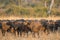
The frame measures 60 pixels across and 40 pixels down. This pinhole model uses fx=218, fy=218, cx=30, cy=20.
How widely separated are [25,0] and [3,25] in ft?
94.4

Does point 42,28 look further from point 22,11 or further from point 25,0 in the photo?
point 25,0

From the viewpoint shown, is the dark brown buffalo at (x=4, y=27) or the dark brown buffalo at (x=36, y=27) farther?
the dark brown buffalo at (x=36, y=27)

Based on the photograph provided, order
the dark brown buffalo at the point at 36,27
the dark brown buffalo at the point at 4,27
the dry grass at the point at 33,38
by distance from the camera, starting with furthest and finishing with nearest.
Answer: the dark brown buffalo at the point at 36,27, the dark brown buffalo at the point at 4,27, the dry grass at the point at 33,38

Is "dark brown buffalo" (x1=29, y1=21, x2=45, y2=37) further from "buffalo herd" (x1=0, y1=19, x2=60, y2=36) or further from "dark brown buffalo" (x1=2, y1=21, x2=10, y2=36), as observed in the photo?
"dark brown buffalo" (x1=2, y1=21, x2=10, y2=36)

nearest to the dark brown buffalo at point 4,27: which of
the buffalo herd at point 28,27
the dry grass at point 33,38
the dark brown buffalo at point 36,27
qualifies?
the buffalo herd at point 28,27

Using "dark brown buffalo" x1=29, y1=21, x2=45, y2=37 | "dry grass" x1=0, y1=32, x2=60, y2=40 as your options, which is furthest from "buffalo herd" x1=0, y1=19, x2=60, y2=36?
"dry grass" x1=0, y1=32, x2=60, y2=40

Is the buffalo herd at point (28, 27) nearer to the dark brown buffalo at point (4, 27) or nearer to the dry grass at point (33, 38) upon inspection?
the dark brown buffalo at point (4, 27)

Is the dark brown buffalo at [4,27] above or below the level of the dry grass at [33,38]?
above

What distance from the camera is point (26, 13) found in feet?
83.9

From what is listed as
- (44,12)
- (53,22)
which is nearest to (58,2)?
(44,12)

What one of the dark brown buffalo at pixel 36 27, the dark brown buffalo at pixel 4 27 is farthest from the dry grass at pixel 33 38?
the dark brown buffalo at pixel 36 27

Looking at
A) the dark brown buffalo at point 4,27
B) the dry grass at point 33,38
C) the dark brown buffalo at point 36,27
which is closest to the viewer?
the dry grass at point 33,38

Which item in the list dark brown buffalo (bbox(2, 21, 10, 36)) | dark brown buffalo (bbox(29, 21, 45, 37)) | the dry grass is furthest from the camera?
dark brown buffalo (bbox(29, 21, 45, 37))

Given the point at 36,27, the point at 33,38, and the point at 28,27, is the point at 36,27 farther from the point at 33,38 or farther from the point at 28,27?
the point at 33,38
